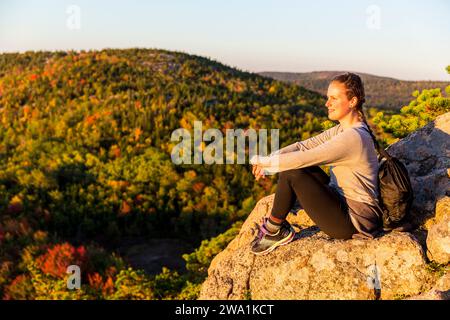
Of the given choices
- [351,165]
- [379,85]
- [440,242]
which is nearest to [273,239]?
[351,165]

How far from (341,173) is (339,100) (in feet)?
2.30

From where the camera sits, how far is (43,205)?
62.0 ft

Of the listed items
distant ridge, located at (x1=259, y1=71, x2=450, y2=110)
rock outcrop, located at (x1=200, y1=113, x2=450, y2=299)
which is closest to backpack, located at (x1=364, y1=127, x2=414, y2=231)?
rock outcrop, located at (x1=200, y1=113, x2=450, y2=299)

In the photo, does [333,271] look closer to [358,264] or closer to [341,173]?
[358,264]

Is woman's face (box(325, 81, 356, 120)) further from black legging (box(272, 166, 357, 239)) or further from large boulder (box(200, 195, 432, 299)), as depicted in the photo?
large boulder (box(200, 195, 432, 299))

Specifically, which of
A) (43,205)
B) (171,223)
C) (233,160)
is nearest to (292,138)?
(233,160)

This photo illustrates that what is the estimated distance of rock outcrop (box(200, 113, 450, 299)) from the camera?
3.59m

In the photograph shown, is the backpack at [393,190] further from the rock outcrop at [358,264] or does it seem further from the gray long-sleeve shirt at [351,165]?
the rock outcrop at [358,264]

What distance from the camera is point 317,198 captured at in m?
3.73

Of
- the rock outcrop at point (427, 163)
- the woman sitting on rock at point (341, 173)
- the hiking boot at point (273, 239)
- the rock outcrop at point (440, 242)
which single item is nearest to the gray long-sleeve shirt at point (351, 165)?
the woman sitting on rock at point (341, 173)

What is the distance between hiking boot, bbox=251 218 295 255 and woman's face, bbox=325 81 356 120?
1.30 m

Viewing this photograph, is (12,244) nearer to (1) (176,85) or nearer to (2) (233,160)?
(2) (233,160)

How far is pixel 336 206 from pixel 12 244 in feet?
42.9

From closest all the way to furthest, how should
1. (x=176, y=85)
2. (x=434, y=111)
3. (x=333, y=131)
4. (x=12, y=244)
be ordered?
(x=333, y=131) < (x=434, y=111) < (x=12, y=244) < (x=176, y=85)
